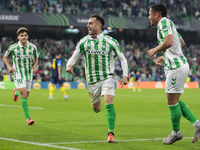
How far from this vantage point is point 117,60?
4106 cm

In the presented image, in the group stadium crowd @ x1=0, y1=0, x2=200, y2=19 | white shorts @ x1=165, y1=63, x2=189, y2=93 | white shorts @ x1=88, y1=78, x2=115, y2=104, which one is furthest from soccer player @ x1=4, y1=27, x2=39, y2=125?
stadium crowd @ x1=0, y1=0, x2=200, y2=19

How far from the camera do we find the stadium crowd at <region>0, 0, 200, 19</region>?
3734cm

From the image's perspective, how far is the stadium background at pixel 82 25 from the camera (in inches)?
1462

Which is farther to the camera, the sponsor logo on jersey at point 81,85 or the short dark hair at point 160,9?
the sponsor logo on jersey at point 81,85

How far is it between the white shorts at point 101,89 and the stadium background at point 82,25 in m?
26.8

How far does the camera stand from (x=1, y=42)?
3825cm

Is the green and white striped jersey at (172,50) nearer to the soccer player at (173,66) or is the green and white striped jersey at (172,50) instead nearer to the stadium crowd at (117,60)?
the soccer player at (173,66)

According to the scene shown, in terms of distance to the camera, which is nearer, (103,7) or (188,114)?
(188,114)

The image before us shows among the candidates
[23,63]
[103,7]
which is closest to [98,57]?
[23,63]

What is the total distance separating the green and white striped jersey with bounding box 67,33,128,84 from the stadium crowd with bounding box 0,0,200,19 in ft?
101

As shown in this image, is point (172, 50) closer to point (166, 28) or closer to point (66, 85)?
point (166, 28)

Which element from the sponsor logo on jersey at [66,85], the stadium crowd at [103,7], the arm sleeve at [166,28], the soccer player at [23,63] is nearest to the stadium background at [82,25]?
the stadium crowd at [103,7]

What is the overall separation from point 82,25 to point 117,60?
539cm

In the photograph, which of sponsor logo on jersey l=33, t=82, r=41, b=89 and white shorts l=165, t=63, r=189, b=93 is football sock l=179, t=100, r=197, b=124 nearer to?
white shorts l=165, t=63, r=189, b=93
